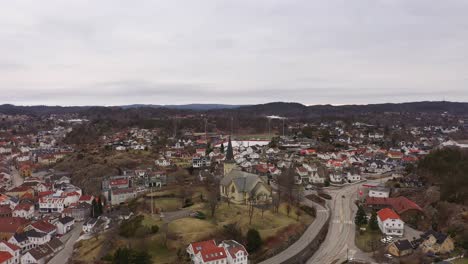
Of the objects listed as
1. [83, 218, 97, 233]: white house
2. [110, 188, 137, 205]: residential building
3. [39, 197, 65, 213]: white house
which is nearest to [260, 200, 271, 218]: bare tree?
[83, 218, 97, 233]: white house

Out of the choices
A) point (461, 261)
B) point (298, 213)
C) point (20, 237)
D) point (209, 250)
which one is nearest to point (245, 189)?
point (298, 213)

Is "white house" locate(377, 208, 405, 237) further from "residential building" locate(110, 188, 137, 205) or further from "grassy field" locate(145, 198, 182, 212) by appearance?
"residential building" locate(110, 188, 137, 205)

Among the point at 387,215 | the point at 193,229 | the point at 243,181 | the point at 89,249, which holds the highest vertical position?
the point at 243,181

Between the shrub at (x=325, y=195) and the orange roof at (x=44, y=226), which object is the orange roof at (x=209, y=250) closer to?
the orange roof at (x=44, y=226)

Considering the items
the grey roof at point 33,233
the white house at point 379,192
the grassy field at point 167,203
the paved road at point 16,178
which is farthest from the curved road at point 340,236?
the paved road at point 16,178

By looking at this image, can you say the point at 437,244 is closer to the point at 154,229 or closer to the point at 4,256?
the point at 154,229

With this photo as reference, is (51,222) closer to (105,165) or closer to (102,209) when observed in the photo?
(102,209)
